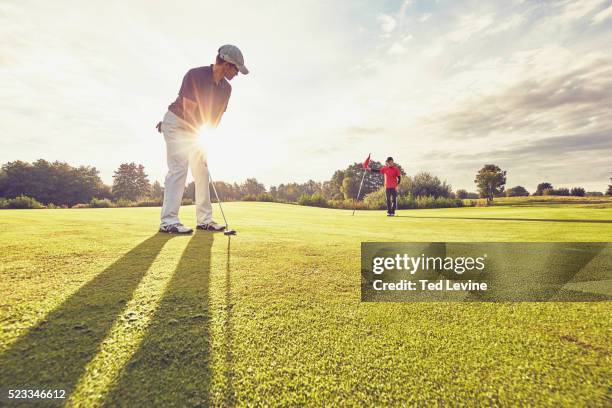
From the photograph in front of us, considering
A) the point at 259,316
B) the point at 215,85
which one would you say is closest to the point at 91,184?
the point at 215,85

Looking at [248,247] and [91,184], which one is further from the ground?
[91,184]

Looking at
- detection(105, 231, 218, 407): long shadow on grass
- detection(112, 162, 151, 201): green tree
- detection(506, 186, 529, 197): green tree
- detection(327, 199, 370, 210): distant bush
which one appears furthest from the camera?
detection(506, 186, 529, 197): green tree

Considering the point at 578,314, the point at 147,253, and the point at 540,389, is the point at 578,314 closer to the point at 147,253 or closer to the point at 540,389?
the point at 540,389

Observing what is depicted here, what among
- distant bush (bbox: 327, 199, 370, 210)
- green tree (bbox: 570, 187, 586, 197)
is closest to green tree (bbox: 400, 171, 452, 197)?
distant bush (bbox: 327, 199, 370, 210)

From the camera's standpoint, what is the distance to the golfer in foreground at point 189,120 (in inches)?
173

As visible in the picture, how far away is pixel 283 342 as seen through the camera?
125cm

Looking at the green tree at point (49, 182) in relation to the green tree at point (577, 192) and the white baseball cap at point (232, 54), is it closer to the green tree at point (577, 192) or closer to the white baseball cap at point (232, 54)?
the white baseball cap at point (232, 54)

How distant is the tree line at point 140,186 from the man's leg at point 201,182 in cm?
1769

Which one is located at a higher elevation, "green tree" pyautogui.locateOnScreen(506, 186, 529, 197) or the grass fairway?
"green tree" pyautogui.locateOnScreen(506, 186, 529, 197)

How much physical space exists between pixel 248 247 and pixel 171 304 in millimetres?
1631

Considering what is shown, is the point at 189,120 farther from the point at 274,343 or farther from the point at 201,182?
the point at 274,343

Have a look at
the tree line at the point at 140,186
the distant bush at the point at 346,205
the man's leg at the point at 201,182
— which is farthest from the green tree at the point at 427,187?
the man's leg at the point at 201,182

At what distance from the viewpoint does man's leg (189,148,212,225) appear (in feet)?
15.9

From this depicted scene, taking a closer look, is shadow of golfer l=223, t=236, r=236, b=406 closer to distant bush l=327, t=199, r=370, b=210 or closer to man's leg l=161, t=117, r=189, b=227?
man's leg l=161, t=117, r=189, b=227
